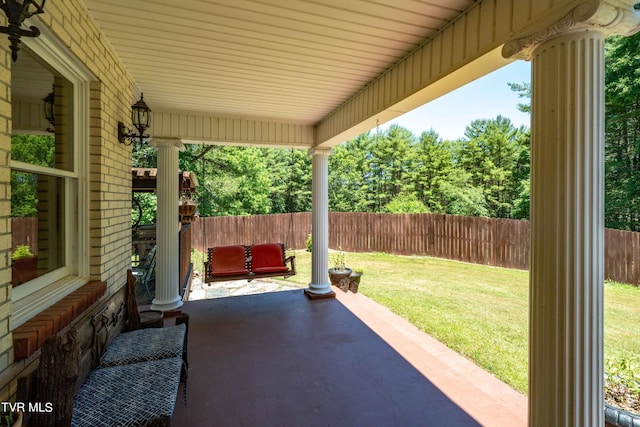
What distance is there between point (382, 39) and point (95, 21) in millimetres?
2079

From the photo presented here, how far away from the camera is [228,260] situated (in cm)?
528

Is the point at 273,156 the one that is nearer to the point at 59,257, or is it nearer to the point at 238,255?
the point at 238,255

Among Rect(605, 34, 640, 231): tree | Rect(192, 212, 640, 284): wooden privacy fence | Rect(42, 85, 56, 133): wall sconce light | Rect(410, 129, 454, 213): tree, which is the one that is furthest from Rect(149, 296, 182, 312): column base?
Rect(410, 129, 454, 213): tree

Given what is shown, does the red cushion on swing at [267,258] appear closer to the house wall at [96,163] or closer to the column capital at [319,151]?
the column capital at [319,151]

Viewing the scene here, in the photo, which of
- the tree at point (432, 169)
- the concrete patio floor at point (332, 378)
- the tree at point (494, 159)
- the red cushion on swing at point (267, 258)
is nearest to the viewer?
the concrete patio floor at point (332, 378)

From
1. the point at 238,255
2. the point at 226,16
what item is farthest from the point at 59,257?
the point at 238,255

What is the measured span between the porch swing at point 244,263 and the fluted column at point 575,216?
4.22 meters

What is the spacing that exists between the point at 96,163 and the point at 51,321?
47.7 inches

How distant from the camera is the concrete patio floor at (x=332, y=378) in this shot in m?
2.19

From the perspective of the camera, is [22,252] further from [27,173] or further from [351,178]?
[351,178]

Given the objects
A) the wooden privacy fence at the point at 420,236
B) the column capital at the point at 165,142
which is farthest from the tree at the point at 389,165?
the column capital at the point at 165,142

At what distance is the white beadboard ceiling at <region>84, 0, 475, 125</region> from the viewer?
1957mm

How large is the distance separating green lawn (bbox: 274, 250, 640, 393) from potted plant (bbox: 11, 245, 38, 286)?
11.6ft

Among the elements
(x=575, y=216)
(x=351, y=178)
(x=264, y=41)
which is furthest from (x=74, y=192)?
(x=351, y=178)
